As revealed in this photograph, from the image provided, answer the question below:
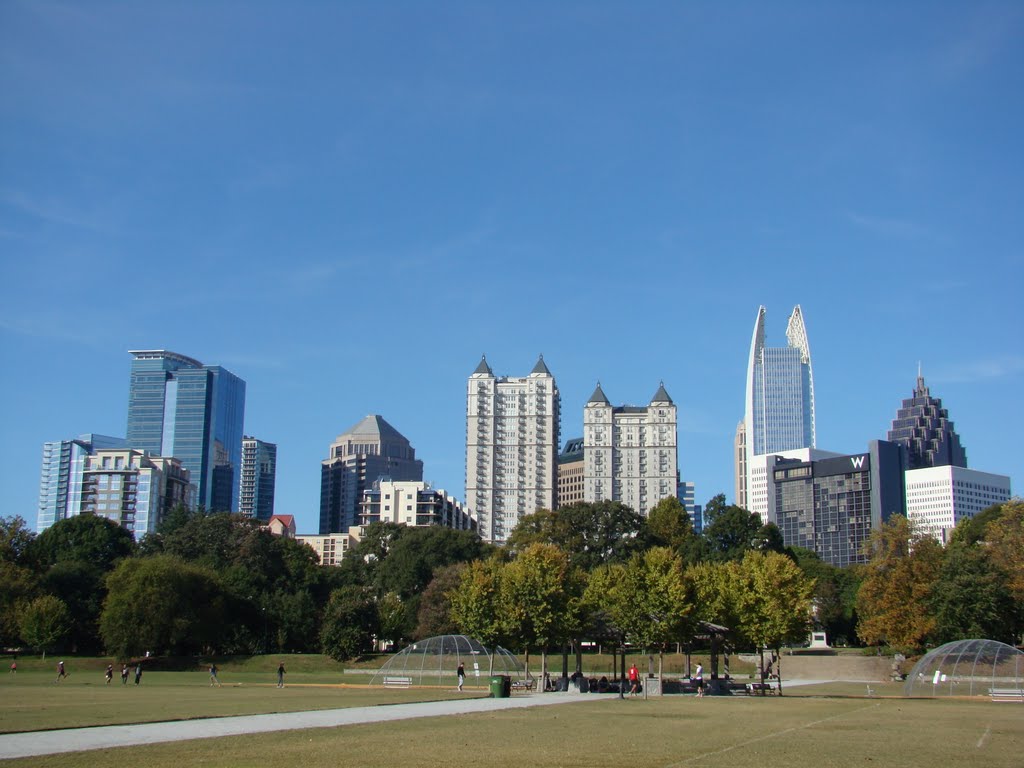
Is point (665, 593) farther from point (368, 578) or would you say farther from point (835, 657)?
point (368, 578)

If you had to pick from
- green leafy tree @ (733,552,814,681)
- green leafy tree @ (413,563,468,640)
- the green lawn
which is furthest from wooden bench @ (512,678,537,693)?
green leafy tree @ (413,563,468,640)

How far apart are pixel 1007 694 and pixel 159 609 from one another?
67.7 meters

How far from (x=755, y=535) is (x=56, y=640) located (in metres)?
83.8

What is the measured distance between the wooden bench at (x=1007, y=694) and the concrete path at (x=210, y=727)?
24.4 meters

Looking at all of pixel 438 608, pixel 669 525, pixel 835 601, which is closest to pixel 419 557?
pixel 438 608

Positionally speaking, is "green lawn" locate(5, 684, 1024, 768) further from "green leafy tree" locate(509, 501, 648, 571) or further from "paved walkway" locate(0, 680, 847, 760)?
"green leafy tree" locate(509, 501, 648, 571)

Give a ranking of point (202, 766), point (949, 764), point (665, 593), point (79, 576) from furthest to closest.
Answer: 1. point (79, 576)
2. point (665, 593)
3. point (949, 764)
4. point (202, 766)

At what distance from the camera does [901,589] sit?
8219 centimetres

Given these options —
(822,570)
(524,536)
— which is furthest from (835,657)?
(524,536)

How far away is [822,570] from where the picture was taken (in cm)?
12600

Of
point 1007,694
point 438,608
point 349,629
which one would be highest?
point 438,608

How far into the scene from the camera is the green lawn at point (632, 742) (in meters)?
22.6

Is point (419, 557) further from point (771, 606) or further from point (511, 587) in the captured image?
point (771, 606)

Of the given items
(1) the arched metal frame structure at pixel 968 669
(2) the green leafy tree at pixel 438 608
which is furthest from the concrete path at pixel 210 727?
(2) the green leafy tree at pixel 438 608
